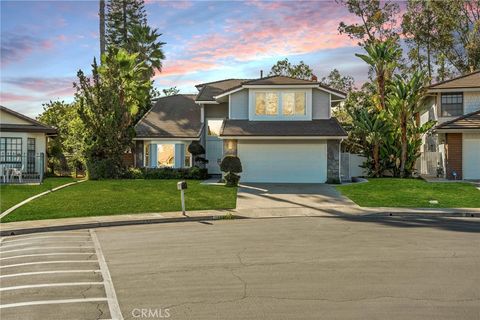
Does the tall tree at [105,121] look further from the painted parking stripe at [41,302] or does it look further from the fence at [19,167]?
the painted parking stripe at [41,302]

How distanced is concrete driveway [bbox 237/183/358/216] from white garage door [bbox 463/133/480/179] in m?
9.22

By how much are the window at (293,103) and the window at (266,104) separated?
1.87ft

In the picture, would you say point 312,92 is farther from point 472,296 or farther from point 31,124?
point 472,296

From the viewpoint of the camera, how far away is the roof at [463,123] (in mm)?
27312

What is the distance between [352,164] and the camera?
32.5m

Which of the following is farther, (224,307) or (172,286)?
(172,286)

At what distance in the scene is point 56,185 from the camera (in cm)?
2427

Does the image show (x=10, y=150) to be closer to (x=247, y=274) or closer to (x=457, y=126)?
(x=247, y=274)

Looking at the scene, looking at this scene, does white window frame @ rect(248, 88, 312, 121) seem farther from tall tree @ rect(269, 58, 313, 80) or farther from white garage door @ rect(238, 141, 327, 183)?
tall tree @ rect(269, 58, 313, 80)

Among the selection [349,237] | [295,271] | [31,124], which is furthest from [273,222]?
[31,124]

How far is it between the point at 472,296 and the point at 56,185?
2194 centimetres

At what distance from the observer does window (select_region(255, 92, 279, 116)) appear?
29.2 metres

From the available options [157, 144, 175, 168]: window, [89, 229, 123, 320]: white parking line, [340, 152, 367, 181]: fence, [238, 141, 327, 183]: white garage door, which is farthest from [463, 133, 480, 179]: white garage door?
[89, 229, 123, 320]: white parking line

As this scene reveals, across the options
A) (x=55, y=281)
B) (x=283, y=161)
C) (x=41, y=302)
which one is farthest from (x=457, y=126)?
(x=41, y=302)
